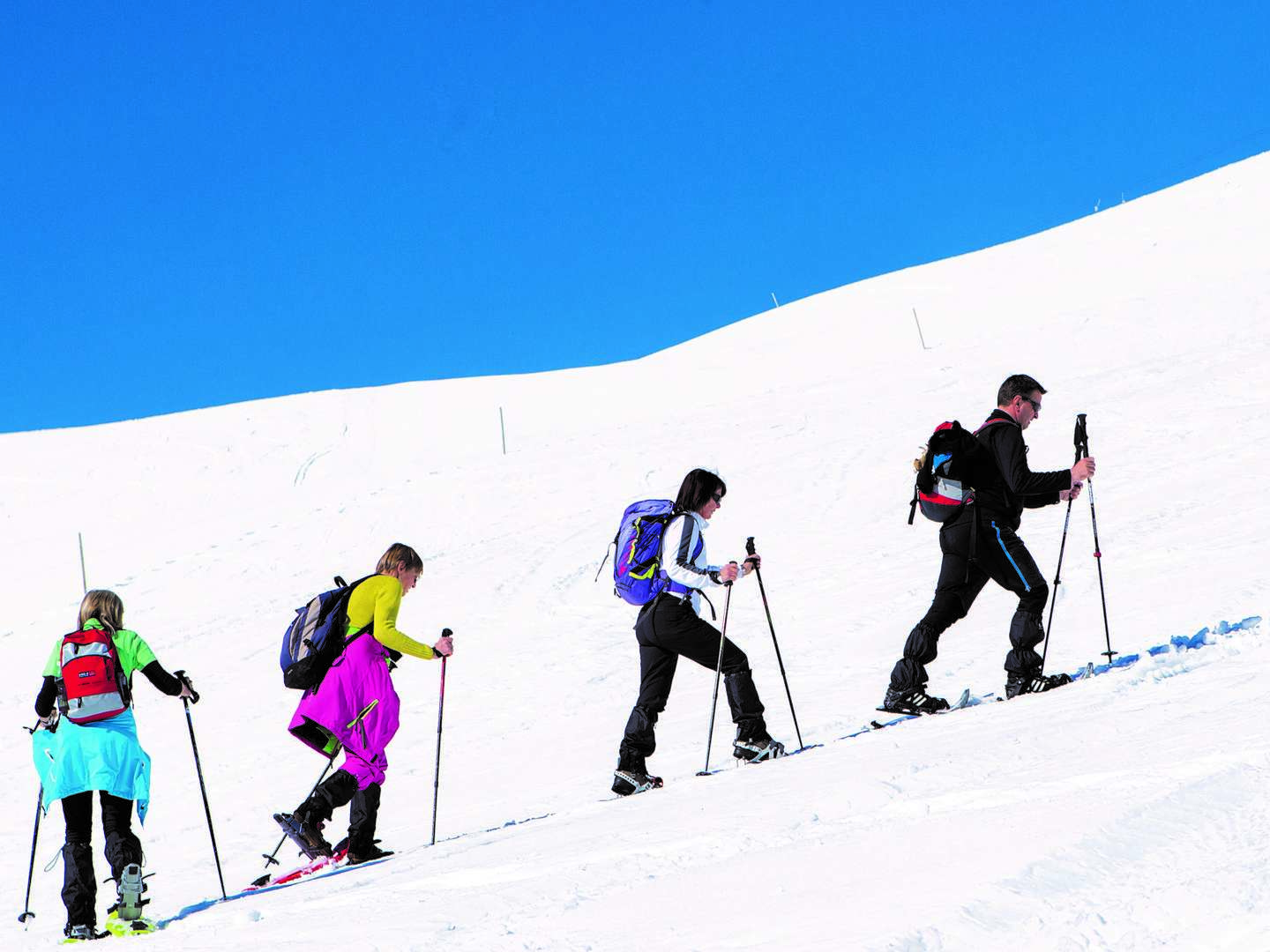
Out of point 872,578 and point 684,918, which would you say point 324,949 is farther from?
point 872,578

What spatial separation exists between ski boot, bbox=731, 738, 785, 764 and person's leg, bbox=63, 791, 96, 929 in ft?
10.4

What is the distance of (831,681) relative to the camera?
30.1ft

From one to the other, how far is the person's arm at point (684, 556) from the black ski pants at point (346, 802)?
189 cm

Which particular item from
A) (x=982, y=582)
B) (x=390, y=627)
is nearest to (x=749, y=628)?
(x=982, y=582)

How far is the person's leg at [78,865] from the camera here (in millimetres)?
5504

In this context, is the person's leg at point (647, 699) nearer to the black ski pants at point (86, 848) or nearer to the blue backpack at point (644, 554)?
the blue backpack at point (644, 554)

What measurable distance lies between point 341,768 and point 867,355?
69.2 feet

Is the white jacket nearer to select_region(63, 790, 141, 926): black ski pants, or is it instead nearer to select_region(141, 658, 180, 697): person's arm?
select_region(141, 658, 180, 697): person's arm

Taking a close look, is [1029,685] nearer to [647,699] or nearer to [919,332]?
[647,699]

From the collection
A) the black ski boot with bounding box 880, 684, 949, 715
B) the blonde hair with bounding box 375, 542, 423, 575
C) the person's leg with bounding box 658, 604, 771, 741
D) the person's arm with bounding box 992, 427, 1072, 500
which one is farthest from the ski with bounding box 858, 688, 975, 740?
the blonde hair with bounding box 375, 542, 423, 575

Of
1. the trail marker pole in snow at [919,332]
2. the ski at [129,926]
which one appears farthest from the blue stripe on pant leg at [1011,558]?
the trail marker pole in snow at [919,332]

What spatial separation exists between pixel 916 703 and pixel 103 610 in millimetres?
4216

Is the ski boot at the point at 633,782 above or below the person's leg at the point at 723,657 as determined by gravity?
below

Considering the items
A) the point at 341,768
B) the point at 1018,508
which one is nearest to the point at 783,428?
the point at 1018,508
